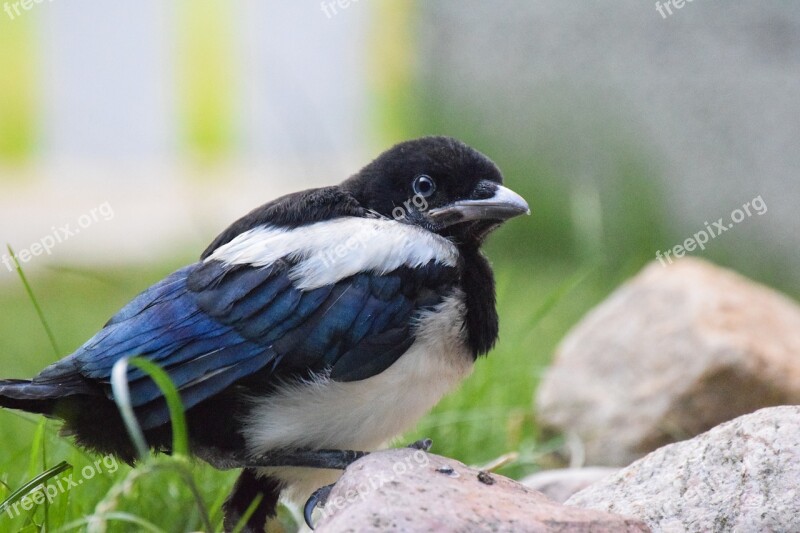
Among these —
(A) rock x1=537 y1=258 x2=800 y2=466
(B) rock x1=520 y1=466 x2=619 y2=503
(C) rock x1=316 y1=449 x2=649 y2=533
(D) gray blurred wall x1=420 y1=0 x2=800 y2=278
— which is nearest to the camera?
(C) rock x1=316 y1=449 x2=649 y2=533

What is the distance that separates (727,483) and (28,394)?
1.40m

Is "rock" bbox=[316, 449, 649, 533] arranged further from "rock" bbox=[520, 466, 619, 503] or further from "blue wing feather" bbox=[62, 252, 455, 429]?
"rock" bbox=[520, 466, 619, 503]

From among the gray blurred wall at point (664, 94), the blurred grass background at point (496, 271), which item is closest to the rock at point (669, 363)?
the blurred grass background at point (496, 271)

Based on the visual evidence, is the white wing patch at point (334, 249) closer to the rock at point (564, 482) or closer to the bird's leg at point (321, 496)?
the bird's leg at point (321, 496)

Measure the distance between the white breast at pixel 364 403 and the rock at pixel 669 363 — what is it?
3.93ft

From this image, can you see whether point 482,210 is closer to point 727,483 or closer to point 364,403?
point 364,403

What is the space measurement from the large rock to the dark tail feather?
1.14 meters

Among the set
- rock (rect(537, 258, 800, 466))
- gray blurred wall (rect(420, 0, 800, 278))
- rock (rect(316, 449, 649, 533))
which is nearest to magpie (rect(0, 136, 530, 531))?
rock (rect(316, 449, 649, 533))

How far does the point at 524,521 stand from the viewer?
186cm

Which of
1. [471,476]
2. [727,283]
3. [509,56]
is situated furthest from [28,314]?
[471,476]

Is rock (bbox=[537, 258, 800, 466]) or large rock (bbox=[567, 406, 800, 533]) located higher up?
large rock (bbox=[567, 406, 800, 533])

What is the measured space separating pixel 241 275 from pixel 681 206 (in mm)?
5038

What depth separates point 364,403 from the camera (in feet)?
7.68

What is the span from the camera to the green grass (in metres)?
2.50
